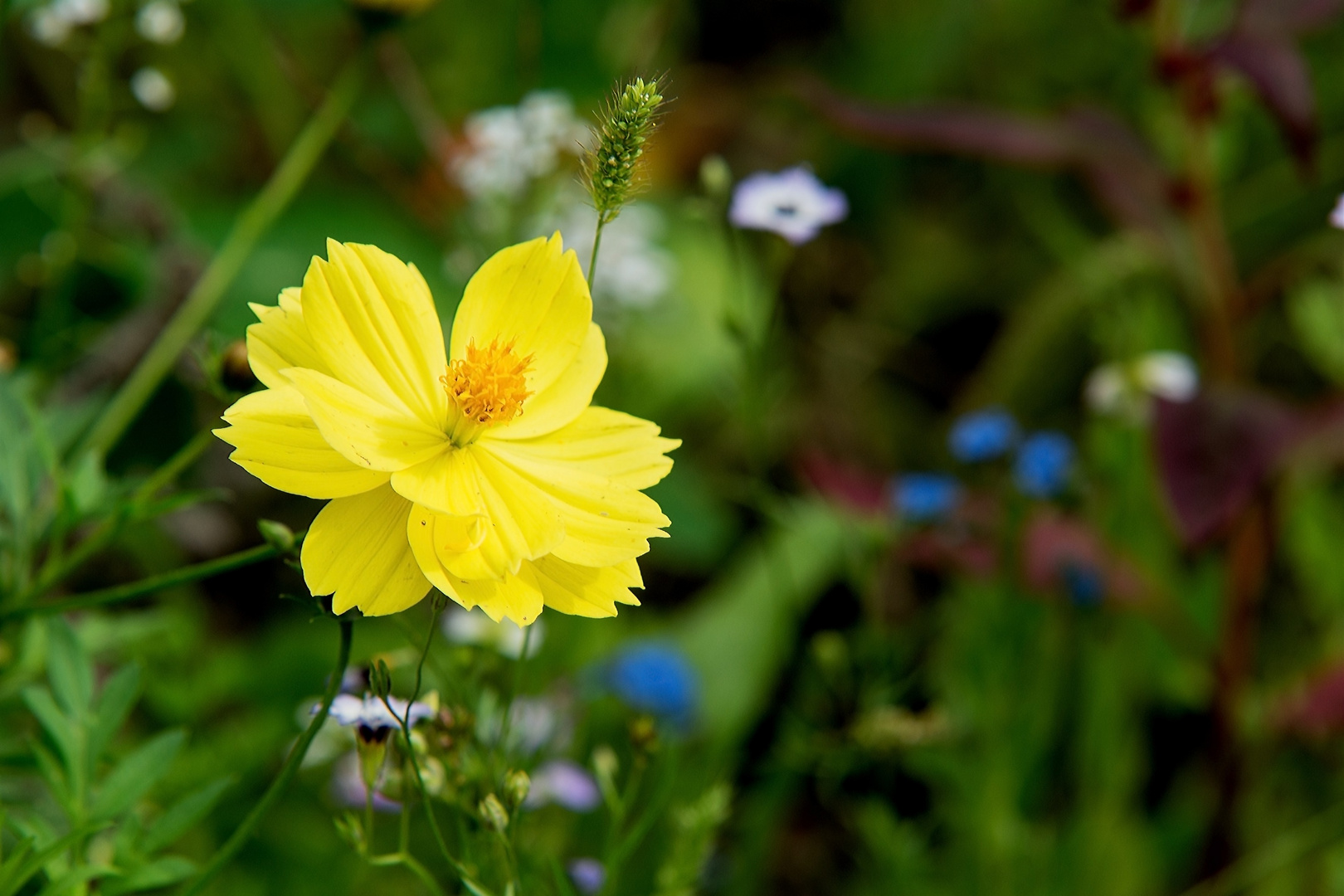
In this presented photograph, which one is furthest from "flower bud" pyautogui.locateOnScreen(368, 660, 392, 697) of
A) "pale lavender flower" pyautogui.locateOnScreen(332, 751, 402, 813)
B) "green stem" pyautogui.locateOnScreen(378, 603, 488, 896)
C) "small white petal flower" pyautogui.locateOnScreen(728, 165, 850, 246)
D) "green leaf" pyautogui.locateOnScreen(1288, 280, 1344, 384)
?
"green leaf" pyautogui.locateOnScreen(1288, 280, 1344, 384)

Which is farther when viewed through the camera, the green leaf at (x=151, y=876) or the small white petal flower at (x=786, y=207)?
the small white petal flower at (x=786, y=207)

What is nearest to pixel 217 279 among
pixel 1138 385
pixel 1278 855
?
pixel 1138 385

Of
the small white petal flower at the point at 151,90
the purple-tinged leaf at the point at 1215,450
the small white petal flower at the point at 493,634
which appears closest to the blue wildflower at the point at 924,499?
the purple-tinged leaf at the point at 1215,450

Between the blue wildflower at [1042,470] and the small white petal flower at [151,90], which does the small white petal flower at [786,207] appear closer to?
the blue wildflower at [1042,470]

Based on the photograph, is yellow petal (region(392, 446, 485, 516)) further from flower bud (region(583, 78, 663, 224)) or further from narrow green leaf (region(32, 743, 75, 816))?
narrow green leaf (region(32, 743, 75, 816))

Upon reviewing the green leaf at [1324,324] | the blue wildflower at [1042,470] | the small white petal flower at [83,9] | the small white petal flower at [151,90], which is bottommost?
the blue wildflower at [1042,470]

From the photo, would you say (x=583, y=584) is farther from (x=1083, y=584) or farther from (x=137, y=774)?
(x=1083, y=584)
